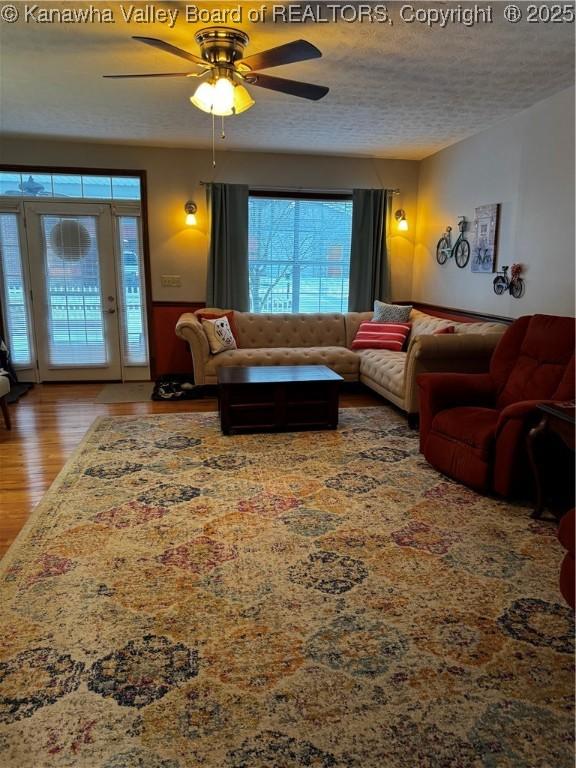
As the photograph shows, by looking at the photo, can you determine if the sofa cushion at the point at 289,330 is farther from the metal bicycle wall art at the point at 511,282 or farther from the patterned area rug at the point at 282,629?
the patterned area rug at the point at 282,629

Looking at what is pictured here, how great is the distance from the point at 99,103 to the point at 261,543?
3713mm

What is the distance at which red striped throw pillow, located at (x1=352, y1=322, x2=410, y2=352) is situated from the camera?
18.1 feet

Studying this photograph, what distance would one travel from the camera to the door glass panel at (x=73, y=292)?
222 inches

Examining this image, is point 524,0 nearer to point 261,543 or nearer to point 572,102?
point 572,102

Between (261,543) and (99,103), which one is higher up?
(99,103)

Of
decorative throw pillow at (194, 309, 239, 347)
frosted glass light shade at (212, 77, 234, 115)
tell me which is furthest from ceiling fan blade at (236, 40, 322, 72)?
decorative throw pillow at (194, 309, 239, 347)

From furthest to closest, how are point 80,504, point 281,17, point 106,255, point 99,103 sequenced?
point 106,255, point 99,103, point 80,504, point 281,17

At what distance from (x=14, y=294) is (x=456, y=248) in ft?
16.2

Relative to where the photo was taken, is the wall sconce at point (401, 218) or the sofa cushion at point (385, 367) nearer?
the sofa cushion at point (385, 367)

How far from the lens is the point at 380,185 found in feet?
20.1

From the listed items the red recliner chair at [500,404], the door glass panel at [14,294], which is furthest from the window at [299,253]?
the red recliner chair at [500,404]

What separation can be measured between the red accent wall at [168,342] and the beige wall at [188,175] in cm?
11

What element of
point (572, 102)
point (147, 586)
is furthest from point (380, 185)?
point (147, 586)

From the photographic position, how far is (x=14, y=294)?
566cm
